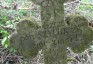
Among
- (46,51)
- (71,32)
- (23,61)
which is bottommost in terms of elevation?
(23,61)

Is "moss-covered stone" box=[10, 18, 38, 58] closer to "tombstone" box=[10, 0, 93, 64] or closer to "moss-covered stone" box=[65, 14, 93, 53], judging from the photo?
"tombstone" box=[10, 0, 93, 64]

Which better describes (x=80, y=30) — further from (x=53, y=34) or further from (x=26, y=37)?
(x=26, y=37)

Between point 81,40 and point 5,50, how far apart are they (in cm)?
134

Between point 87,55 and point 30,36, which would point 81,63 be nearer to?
point 87,55

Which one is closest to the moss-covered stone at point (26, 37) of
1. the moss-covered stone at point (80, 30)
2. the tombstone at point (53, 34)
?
the tombstone at point (53, 34)

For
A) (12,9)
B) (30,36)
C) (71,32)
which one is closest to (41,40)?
(30,36)

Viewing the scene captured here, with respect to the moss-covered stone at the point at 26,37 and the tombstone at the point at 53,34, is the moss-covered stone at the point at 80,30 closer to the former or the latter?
the tombstone at the point at 53,34

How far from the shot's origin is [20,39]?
2.65 meters

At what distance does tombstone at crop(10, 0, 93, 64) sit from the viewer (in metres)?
2.54

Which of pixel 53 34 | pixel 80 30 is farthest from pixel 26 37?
pixel 80 30

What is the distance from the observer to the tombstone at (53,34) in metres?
2.54

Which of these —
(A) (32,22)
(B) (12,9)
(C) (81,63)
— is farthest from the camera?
(B) (12,9)

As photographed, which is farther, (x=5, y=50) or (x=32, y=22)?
(x=5, y=50)

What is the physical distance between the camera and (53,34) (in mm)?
2648
